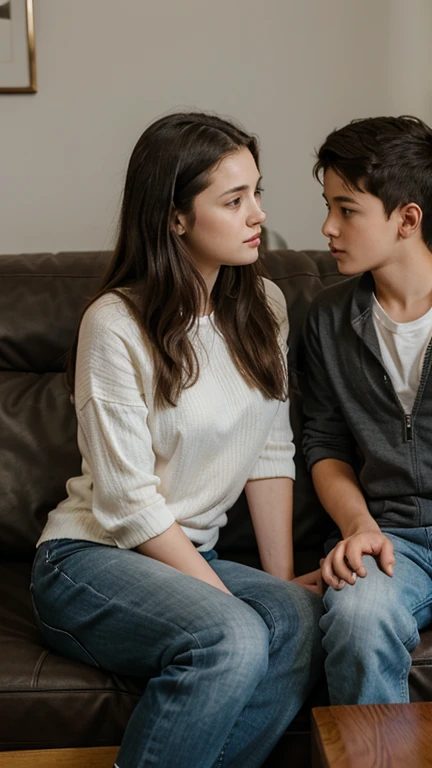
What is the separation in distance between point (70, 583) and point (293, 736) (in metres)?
0.43

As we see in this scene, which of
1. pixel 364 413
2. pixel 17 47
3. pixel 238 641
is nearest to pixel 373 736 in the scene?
pixel 238 641

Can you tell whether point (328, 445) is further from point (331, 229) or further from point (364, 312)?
point (331, 229)

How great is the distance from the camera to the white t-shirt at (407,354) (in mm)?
1627

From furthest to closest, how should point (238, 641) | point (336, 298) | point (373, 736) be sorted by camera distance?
1. point (336, 298)
2. point (238, 641)
3. point (373, 736)

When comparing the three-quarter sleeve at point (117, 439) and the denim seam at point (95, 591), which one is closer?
the denim seam at point (95, 591)

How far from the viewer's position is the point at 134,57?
2402mm

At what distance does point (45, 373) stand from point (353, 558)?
86 cm

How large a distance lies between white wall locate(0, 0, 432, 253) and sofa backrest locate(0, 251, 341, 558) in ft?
1.65

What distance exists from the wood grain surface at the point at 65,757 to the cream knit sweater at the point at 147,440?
0.32m

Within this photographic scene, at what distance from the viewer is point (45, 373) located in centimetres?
197

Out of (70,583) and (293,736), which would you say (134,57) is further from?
(293,736)

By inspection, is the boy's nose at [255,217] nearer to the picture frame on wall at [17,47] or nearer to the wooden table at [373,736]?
the wooden table at [373,736]

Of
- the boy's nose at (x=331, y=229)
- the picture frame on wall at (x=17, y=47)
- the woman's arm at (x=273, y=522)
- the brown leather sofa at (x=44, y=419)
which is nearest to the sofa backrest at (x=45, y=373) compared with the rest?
the brown leather sofa at (x=44, y=419)

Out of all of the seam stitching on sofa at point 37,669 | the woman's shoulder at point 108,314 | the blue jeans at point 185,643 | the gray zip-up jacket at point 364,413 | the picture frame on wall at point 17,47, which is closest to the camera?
the blue jeans at point 185,643
